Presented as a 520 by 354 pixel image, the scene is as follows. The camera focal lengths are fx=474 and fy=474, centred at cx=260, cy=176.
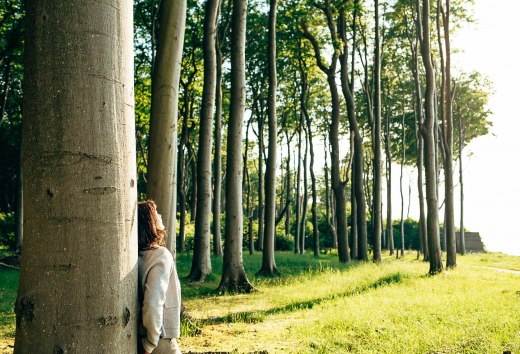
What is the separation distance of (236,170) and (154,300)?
28.2 feet

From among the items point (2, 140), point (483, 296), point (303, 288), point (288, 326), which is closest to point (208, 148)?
point (303, 288)

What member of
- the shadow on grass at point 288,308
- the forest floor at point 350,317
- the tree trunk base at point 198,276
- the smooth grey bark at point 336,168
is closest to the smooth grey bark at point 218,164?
the tree trunk base at point 198,276

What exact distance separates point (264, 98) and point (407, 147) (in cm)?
1222

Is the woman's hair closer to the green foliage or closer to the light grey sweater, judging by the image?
the light grey sweater

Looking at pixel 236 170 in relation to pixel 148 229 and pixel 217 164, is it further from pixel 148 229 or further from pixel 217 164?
pixel 148 229

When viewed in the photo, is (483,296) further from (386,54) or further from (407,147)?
(407,147)

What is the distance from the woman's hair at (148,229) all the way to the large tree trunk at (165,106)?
294cm

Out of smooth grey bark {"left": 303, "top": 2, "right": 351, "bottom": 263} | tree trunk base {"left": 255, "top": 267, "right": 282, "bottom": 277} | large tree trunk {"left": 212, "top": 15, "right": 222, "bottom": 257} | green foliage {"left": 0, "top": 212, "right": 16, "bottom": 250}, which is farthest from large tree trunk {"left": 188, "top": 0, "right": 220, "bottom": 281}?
green foliage {"left": 0, "top": 212, "right": 16, "bottom": 250}

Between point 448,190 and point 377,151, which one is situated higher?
point 377,151

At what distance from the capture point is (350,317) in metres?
7.39

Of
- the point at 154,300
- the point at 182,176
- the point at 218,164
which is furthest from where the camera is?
the point at 182,176

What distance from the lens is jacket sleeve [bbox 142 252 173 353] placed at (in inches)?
104

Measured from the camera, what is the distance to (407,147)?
33406 millimetres

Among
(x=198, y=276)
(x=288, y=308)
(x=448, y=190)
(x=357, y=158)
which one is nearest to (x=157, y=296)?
(x=288, y=308)
